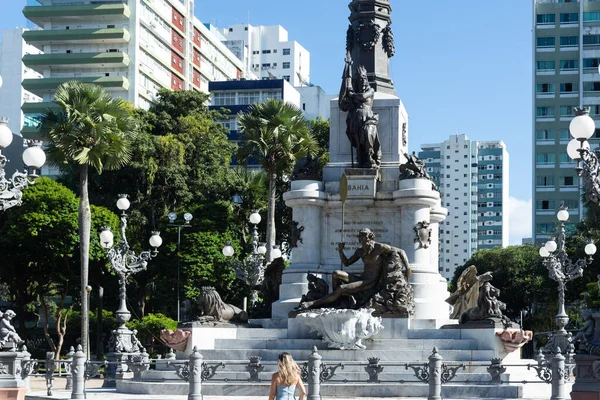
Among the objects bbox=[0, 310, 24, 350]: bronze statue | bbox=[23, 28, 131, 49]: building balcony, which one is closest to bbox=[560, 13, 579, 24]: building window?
bbox=[23, 28, 131, 49]: building balcony

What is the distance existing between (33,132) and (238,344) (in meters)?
60.9

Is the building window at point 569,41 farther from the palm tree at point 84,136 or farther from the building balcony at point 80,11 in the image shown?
the palm tree at point 84,136

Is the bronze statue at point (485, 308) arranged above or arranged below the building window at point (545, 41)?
below

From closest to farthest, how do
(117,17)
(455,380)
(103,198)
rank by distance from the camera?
(455,380)
(103,198)
(117,17)

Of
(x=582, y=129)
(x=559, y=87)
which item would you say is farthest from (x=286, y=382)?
(x=559, y=87)

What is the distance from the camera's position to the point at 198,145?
207 feet

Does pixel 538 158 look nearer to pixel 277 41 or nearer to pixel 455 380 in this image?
pixel 277 41

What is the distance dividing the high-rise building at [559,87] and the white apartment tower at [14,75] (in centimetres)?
4232

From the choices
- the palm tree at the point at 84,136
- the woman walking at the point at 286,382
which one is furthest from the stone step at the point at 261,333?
the palm tree at the point at 84,136

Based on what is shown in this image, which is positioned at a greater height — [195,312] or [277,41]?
[277,41]

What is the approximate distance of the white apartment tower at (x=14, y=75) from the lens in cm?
9994

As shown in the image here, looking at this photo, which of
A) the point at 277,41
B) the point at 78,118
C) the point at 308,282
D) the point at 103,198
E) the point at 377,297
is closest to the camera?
the point at 377,297

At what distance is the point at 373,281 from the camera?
2797 centimetres

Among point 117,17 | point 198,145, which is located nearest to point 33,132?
point 117,17
